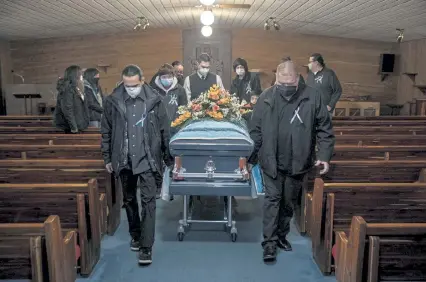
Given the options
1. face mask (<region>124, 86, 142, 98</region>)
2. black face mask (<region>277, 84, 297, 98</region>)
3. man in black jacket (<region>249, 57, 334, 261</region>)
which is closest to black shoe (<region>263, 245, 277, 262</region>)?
man in black jacket (<region>249, 57, 334, 261</region>)

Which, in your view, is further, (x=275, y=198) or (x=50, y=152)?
(x=50, y=152)

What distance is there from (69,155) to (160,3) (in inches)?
163

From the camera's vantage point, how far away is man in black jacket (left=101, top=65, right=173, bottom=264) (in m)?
3.59

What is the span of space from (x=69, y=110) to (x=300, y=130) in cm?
321

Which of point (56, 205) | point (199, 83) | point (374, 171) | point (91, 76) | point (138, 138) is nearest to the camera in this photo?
point (56, 205)

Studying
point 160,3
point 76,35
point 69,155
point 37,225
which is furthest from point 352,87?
point 37,225

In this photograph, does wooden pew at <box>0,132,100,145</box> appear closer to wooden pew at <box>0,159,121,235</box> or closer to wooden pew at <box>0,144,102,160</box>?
wooden pew at <box>0,144,102,160</box>

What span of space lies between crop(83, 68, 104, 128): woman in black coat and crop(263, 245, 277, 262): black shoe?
12.8 feet

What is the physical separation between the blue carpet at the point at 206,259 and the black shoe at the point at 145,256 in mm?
52

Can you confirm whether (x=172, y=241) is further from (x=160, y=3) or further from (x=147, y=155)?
(x=160, y=3)

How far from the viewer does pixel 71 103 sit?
5633 mm

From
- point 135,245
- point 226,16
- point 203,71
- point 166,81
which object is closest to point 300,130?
point 135,245

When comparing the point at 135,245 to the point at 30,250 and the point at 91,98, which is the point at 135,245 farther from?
the point at 91,98

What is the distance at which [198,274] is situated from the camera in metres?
3.57
